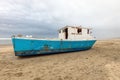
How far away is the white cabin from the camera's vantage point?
12.8 m

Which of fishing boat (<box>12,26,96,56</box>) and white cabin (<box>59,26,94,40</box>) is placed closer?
fishing boat (<box>12,26,96,56</box>)

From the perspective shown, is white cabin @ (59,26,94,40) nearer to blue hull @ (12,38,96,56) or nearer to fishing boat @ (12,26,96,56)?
fishing boat @ (12,26,96,56)

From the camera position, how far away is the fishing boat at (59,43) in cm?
925

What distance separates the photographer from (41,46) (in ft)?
32.7

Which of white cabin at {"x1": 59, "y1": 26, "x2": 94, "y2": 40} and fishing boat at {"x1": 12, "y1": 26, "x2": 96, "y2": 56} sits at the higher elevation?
white cabin at {"x1": 59, "y1": 26, "x2": 94, "y2": 40}

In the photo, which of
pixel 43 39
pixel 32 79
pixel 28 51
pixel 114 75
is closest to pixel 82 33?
pixel 43 39

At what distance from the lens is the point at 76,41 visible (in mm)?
12227

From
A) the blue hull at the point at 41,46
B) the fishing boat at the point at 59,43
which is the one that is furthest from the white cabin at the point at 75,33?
the blue hull at the point at 41,46

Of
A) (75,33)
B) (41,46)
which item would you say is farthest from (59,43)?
(75,33)

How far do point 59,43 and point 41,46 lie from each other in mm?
1903

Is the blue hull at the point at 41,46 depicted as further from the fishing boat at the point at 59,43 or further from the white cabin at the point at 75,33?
the white cabin at the point at 75,33

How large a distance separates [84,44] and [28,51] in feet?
22.6

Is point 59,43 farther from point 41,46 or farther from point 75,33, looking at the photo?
point 75,33

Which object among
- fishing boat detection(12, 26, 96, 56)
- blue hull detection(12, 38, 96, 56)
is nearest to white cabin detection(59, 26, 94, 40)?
fishing boat detection(12, 26, 96, 56)
